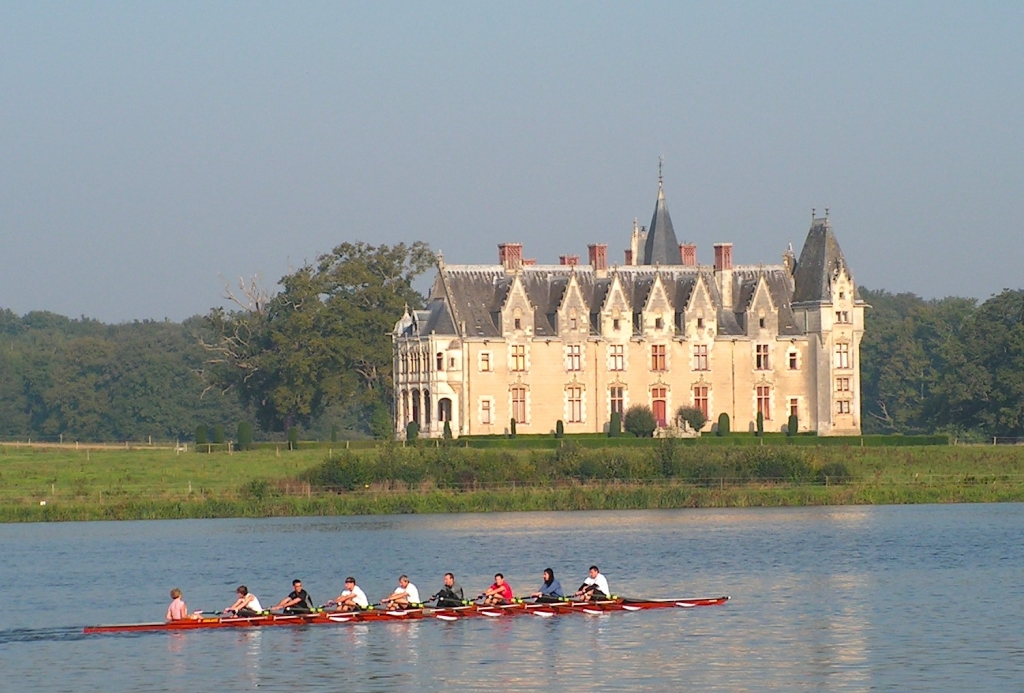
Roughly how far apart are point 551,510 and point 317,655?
95.1 feet

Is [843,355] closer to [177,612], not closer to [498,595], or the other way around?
[498,595]

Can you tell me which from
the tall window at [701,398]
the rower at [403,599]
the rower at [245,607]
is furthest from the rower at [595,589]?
the tall window at [701,398]

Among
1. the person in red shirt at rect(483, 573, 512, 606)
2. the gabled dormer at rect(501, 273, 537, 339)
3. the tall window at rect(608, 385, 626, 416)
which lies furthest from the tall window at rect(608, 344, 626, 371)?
the person in red shirt at rect(483, 573, 512, 606)

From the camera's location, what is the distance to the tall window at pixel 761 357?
8850 cm

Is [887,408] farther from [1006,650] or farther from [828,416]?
[1006,650]

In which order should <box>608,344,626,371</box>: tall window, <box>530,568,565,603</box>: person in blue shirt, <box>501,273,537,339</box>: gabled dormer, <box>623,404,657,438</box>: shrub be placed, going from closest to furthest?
<box>530,568,565,603</box>: person in blue shirt → <box>623,404,657,438</box>: shrub → <box>501,273,537,339</box>: gabled dormer → <box>608,344,626,371</box>: tall window

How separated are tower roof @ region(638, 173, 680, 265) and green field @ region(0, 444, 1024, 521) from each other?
944 inches

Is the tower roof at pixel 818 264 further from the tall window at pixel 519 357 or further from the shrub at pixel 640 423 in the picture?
the tall window at pixel 519 357

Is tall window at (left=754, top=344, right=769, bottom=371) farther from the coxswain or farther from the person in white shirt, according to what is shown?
the coxswain

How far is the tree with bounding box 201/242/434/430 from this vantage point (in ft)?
292

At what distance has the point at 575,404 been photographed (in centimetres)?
8662

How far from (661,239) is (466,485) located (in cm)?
3262

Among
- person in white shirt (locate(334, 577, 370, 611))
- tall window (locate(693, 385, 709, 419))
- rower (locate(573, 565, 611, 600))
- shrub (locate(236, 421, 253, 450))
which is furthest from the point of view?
tall window (locate(693, 385, 709, 419))

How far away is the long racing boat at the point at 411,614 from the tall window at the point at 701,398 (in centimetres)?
4994
